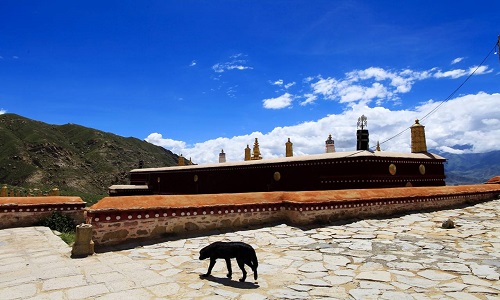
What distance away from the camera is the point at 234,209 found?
10.5m

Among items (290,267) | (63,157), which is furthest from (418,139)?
(63,157)

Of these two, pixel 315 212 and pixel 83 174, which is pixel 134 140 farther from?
pixel 315 212

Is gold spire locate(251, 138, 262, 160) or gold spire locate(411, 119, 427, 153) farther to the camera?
gold spire locate(251, 138, 262, 160)

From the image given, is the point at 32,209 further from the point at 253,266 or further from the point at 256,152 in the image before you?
the point at 256,152

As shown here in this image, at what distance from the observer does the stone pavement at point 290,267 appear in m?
5.40

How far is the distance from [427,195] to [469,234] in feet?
15.0

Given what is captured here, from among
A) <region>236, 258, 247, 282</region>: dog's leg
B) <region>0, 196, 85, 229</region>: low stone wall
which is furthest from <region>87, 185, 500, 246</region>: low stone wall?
<region>0, 196, 85, 229</region>: low stone wall

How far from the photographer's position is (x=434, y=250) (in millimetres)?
7957

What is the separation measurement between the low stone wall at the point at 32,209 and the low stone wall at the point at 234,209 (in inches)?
209

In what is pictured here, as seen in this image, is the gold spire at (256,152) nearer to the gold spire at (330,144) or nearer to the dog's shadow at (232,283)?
the gold spire at (330,144)

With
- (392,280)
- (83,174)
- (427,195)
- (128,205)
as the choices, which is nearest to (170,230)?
(128,205)

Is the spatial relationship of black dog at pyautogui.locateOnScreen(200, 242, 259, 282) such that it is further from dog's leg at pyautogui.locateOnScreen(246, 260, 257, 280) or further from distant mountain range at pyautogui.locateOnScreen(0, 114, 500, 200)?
distant mountain range at pyautogui.locateOnScreen(0, 114, 500, 200)

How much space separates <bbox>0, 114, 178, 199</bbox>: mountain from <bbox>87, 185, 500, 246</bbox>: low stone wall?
55774 mm

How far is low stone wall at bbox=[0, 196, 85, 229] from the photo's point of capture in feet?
39.9
